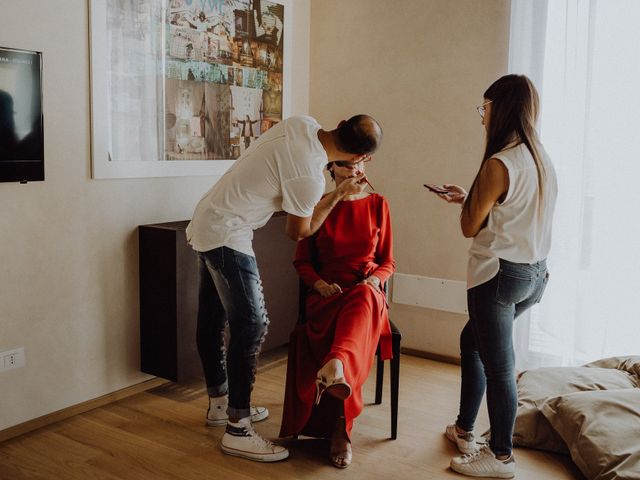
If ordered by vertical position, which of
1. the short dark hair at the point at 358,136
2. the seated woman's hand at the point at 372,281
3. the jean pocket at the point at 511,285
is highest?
the short dark hair at the point at 358,136

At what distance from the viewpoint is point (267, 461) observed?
2607mm

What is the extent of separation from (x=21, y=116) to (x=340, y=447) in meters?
1.78

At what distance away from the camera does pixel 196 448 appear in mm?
2717

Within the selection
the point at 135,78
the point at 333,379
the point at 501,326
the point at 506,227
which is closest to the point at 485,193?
the point at 506,227

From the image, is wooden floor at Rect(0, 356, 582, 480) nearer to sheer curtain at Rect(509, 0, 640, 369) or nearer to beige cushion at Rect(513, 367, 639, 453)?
beige cushion at Rect(513, 367, 639, 453)

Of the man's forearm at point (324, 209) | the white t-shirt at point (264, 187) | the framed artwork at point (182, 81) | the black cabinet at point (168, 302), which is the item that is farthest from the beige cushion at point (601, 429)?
the framed artwork at point (182, 81)

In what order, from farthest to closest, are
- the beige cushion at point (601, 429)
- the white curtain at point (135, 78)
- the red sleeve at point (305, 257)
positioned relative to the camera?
the white curtain at point (135, 78) → the red sleeve at point (305, 257) → the beige cushion at point (601, 429)

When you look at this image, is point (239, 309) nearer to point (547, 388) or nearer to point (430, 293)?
point (547, 388)

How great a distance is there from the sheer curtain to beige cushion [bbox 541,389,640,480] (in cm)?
72

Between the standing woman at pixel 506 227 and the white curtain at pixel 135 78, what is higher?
the white curtain at pixel 135 78

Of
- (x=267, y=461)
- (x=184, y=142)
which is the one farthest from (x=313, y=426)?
(x=184, y=142)

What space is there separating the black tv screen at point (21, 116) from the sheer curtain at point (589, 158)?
7.60ft

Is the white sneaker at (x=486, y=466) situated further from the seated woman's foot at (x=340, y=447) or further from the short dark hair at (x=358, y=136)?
the short dark hair at (x=358, y=136)

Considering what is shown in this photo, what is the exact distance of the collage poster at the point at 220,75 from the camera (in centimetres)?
331
